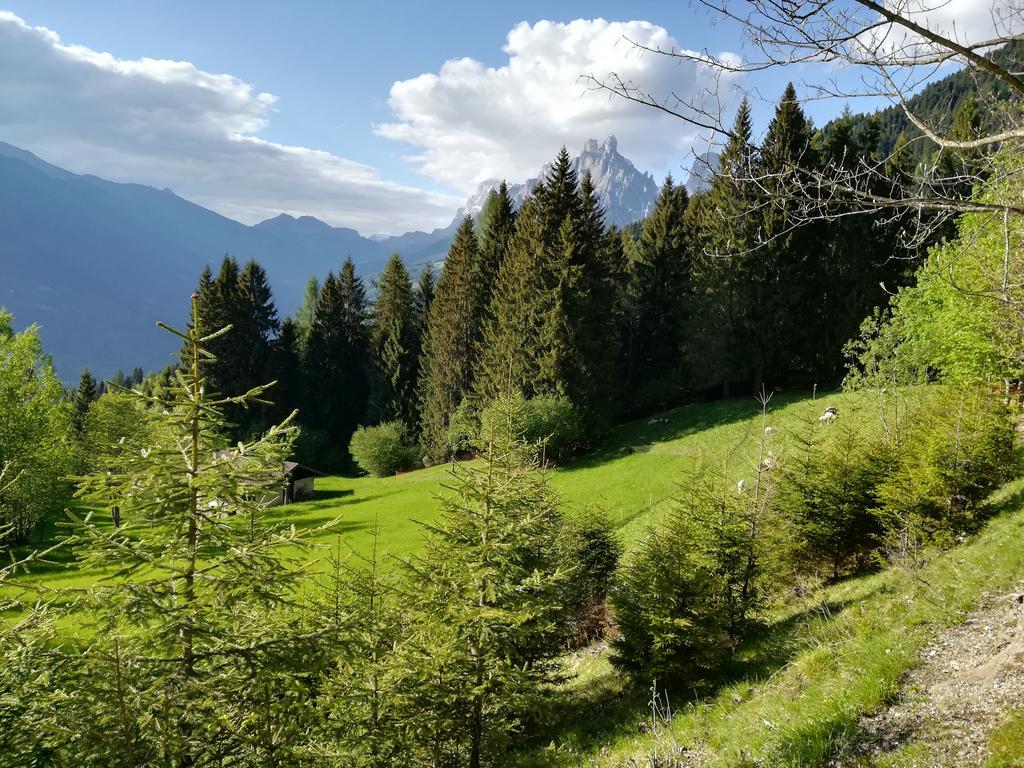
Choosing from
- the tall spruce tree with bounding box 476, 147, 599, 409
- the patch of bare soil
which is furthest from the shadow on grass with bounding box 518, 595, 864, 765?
the tall spruce tree with bounding box 476, 147, 599, 409

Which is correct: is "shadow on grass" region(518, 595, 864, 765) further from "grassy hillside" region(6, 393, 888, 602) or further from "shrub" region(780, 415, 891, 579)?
"grassy hillside" region(6, 393, 888, 602)

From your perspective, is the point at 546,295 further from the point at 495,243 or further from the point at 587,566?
the point at 587,566

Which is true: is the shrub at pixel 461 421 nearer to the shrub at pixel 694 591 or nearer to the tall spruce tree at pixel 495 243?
the tall spruce tree at pixel 495 243

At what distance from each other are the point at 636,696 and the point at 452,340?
38518 mm

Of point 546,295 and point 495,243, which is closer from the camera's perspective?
point 546,295

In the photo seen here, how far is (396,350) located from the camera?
175 feet

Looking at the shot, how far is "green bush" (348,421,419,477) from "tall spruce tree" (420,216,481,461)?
243 cm

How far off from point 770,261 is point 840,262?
651 centimetres

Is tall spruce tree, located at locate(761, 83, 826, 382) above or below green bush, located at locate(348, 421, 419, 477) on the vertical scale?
above

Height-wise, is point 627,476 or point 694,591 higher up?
point 694,591

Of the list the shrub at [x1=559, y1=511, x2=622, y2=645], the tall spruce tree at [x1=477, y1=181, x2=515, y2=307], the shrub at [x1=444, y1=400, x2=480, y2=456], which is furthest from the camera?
the tall spruce tree at [x1=477, y1=181, x2=515, y2=307]

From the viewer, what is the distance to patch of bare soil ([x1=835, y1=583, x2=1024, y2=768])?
5258mm

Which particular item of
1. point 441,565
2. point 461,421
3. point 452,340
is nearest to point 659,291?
point 452,340

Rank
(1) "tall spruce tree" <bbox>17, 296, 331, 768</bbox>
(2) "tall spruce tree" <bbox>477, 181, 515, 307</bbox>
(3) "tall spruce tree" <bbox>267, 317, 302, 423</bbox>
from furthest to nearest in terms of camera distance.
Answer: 1. (3) "tall spruce tree" <bbox>267, 317, 302, 423</bbox>
2. (2) "tall spruce tree" <bbox>477, 181, 515, 307</bbox>
3. (1) "tall spruce tree" <bbox>17, 296, 331, 768</bbox>
